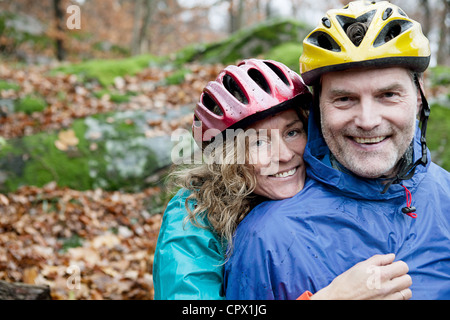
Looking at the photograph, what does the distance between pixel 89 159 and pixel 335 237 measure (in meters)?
5.69

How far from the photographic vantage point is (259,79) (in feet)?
10.3

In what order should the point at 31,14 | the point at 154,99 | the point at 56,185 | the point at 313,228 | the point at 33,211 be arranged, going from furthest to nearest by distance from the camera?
the point at 31,14
the point at 154,99
the point at 56,185
the point at 33,211
the point at 313,228

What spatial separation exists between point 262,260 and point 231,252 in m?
0.29

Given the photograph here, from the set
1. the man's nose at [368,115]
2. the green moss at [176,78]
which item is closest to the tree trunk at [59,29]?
the green moss at [176,78]

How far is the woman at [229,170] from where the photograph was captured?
2564mm

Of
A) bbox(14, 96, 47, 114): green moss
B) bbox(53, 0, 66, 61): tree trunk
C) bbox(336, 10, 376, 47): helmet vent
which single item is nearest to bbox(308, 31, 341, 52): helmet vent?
bbox(336, 10, 376, 47): helmet vent

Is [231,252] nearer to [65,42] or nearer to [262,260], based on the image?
[262,260]

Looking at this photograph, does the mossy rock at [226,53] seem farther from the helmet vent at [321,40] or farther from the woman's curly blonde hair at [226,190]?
the woman's curly blonde hair at [226,190]

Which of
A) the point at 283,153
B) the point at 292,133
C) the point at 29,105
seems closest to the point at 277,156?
the point at 283,153

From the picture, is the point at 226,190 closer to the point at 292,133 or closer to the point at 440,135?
the point at 292,133

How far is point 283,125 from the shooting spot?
2947 mm

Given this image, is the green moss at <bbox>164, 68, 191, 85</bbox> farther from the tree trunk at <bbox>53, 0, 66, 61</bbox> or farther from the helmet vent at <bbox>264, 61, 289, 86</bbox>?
the tree trunk at <bbox>53, 0, 66, 61</bbox>

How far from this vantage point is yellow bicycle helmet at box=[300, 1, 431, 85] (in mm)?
2482
